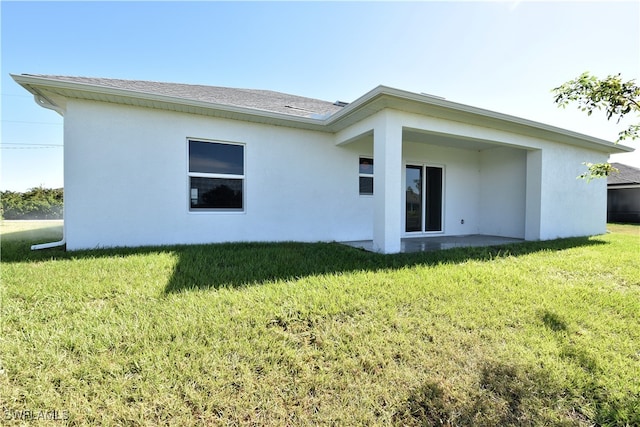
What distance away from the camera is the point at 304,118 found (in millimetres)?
6297

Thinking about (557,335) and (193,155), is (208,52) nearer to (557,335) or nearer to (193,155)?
(193,155)

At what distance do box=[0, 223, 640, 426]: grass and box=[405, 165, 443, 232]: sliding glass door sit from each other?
164 inches

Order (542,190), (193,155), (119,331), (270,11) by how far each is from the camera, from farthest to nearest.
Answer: (542,190)
(270,11)
(193,155)
(119,331)

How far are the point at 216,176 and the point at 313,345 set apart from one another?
4.83 meters

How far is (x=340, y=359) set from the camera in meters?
2.28

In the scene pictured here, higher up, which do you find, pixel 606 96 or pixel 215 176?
pixel 606 96

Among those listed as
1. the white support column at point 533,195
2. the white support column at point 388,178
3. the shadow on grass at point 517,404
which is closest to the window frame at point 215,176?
the white support column at point 388,178

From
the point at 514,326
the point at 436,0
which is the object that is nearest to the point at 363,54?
the point at 436,0

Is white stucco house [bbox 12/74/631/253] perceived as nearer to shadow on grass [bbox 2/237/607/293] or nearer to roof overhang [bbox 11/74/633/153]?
roof overhang [bbox 11/74/633/153]

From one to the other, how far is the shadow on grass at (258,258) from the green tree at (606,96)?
285 centimetres

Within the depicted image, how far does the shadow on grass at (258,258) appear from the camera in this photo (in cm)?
375

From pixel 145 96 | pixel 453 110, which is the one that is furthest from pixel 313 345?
pixel 145 96

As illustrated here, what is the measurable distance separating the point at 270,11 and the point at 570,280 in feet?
27.9

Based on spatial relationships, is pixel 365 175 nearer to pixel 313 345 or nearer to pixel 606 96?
pixel 606 96
